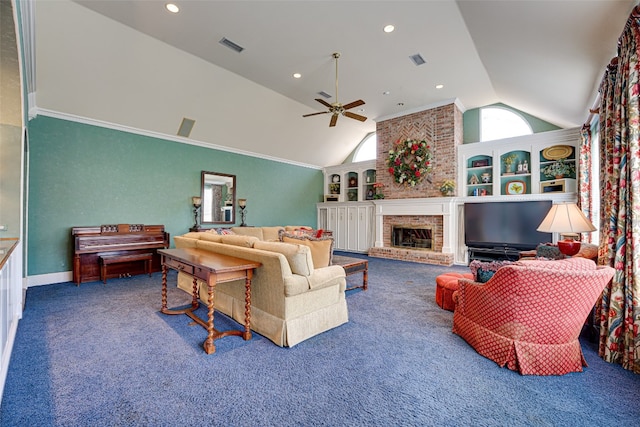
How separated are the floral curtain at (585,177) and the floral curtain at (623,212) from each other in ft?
8.55

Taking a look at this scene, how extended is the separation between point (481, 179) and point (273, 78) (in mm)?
5182

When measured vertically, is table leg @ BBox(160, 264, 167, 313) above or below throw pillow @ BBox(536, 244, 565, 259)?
below

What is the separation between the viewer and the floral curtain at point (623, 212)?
2051 millimetres

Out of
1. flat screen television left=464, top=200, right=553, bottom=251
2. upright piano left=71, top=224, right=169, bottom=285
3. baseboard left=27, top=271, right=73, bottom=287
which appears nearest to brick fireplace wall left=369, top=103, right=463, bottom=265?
flat screen television left=464, top=200, right=553, bottom=251

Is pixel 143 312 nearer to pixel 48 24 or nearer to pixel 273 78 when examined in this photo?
pixel 48 24

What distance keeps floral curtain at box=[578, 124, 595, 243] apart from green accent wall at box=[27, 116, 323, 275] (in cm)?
691

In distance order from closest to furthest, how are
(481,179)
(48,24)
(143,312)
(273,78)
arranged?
(143,312)
(48,24)
(273,78)
(481,179)

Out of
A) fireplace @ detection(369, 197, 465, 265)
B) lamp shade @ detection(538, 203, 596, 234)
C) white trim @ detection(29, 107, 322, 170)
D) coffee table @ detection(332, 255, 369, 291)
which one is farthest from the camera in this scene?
fireplace @ detection(369, 197, 465, 265)

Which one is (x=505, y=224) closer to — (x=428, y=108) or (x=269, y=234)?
(x=428, y=108)

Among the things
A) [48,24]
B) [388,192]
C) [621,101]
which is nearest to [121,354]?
[48,24]

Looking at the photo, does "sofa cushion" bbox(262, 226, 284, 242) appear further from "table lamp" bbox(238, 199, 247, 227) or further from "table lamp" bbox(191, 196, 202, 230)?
"table lamp" bbox(191, 196, 202, 230)

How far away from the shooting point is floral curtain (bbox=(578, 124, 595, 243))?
4469 millimetres

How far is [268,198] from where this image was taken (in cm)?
805

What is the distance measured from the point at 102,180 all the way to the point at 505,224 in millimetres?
8048
